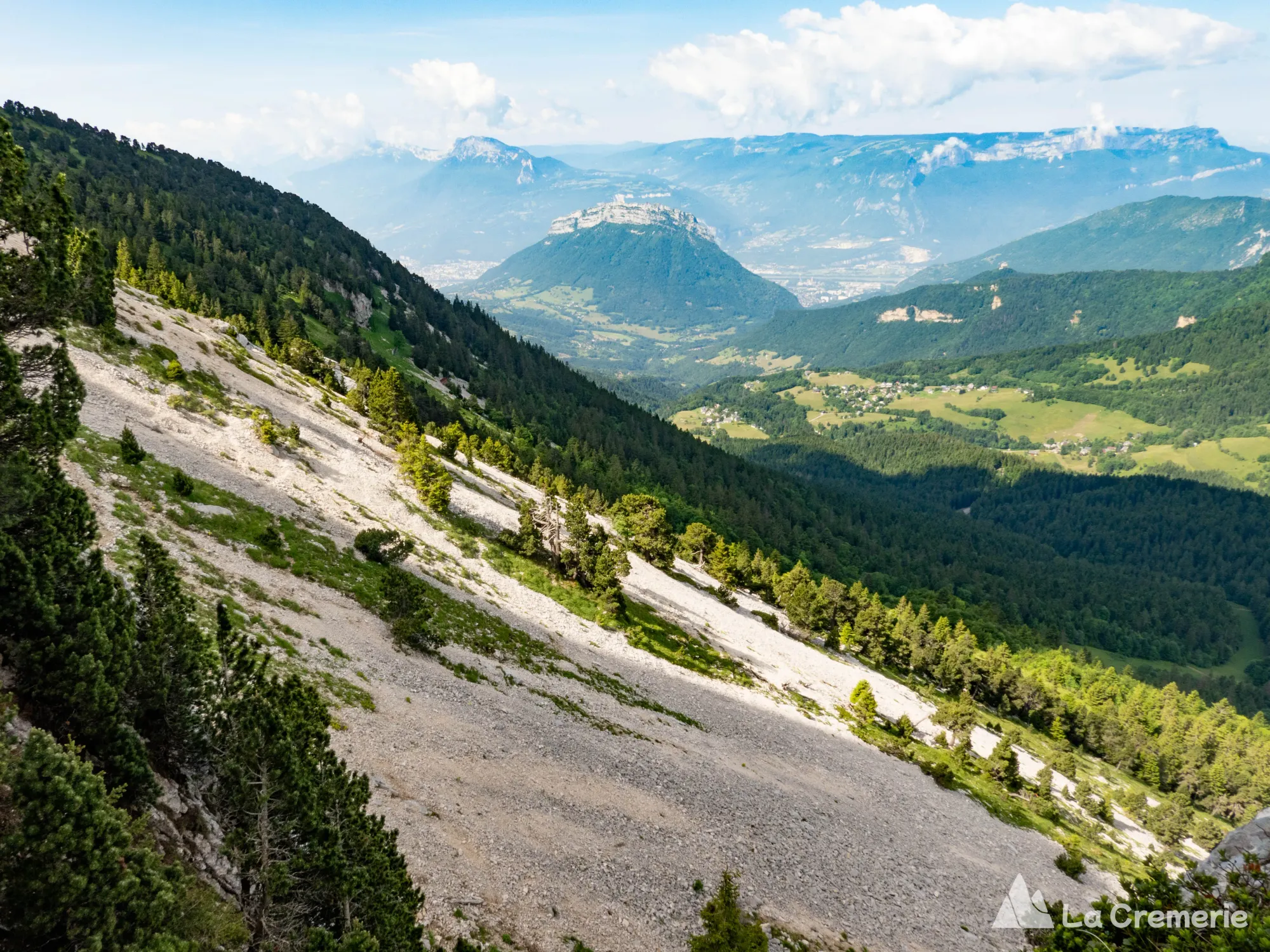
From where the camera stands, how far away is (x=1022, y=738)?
106 metres

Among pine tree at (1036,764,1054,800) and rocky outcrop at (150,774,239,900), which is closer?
rocky outcrop at (150,774,239,900)

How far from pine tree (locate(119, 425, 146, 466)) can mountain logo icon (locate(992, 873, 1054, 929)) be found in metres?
66.4

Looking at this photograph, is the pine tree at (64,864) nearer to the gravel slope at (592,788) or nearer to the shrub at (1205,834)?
the gravel slope at (592,788)

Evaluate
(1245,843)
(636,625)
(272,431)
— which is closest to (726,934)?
(1245,843)

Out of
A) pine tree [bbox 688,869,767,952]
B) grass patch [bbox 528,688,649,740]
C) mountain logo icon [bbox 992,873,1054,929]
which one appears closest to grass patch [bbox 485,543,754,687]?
grass patch [bbox 528,688,649,740]

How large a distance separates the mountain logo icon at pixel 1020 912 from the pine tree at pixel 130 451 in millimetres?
66368

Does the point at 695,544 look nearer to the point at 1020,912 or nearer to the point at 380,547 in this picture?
the point at 380,547

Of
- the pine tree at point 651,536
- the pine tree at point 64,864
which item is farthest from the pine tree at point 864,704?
the pine tree at point 64,864

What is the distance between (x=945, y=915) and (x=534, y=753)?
2876 cm

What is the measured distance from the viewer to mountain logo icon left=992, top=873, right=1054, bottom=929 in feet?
136

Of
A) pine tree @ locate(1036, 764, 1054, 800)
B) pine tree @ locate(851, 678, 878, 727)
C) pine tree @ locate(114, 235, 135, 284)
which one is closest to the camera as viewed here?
pine tree @ locate(851, 678, 878, 727)

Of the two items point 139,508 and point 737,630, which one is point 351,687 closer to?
point 139,508

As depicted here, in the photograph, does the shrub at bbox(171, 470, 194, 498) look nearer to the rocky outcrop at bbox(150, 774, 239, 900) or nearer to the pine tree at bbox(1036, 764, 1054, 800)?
the rocky outcrop at bbox(150, 774, 239, 900)

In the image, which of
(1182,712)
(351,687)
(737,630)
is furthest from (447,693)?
(1182,712)
